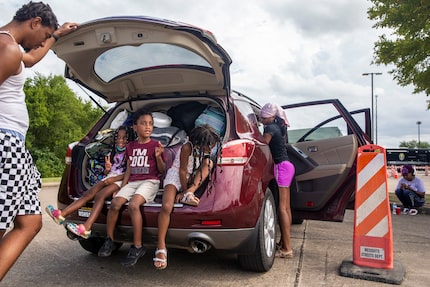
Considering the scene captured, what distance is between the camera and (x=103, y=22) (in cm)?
326

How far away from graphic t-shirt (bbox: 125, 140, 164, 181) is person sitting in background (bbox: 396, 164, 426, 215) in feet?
20.0

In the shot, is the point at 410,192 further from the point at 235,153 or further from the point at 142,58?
the point at 142,58

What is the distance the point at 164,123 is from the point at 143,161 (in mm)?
722

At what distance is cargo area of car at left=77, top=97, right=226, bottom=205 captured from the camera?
13.5ft

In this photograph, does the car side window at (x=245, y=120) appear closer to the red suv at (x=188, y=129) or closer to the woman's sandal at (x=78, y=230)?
the red suv at (x=188, y=129)

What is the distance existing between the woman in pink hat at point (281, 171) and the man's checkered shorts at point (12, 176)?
2.46 meters

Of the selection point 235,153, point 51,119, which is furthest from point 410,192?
point 51,119

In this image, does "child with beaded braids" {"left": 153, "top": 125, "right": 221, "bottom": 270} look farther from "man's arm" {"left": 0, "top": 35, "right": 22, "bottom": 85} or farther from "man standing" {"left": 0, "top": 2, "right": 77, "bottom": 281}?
"man's arm" {"left": 0, "top": 35, "right": 22, "bottom": 85}

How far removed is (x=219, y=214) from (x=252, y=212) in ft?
1.00

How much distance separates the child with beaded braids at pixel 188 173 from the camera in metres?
3.28

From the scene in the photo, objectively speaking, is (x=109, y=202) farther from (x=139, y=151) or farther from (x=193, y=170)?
(x=193, y=170)

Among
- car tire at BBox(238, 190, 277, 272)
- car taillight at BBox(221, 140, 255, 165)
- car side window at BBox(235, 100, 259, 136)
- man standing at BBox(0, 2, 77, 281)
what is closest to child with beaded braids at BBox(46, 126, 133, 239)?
man standing at BBox(0, 2, 77, 281)

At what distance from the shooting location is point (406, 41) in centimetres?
955

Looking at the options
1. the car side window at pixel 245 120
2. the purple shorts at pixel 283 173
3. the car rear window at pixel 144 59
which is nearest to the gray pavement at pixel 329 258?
the purple shorts at pixel 283 173
